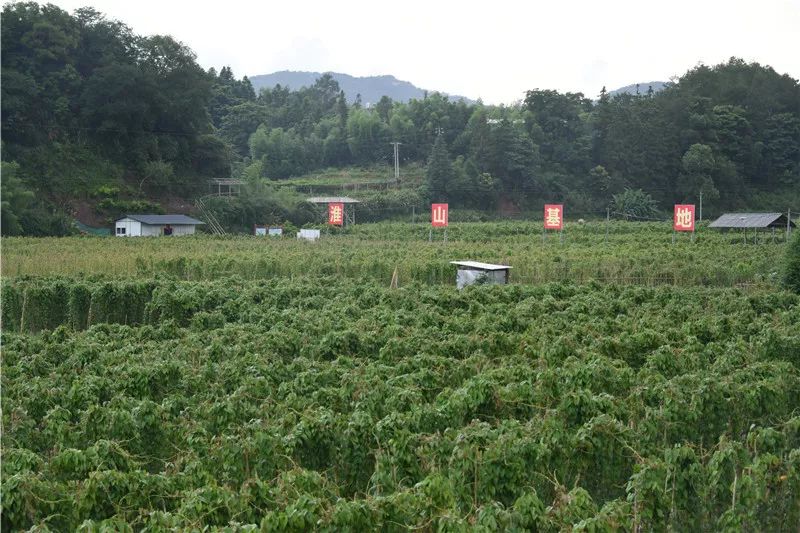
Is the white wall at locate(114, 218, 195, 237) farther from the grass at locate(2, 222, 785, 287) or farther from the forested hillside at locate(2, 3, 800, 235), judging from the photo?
the grass at locate(2, 222, 785, 287)

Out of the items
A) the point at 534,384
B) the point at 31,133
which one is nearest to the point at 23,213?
the point at 31,133

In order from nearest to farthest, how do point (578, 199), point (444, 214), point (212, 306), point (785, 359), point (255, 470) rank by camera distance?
point (255, 470) < point (785, 359) < point (212, 306) < point (444, 214) < point (578, 199)

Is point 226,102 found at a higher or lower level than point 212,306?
higher

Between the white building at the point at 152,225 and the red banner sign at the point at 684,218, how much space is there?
24977mm

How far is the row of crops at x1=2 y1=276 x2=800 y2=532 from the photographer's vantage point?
737 cm

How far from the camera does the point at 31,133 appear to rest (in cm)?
4916

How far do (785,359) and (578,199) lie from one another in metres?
56.1

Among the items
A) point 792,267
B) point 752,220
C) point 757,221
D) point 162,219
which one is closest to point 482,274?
point 792,267

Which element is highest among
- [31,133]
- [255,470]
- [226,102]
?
[226,102]

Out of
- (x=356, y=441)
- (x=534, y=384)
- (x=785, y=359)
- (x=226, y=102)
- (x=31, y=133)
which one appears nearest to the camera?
(x=356, y=441)

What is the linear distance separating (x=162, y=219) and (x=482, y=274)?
27468 mm

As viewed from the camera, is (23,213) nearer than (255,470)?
No

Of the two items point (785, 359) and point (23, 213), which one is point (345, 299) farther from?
point (23, 213)

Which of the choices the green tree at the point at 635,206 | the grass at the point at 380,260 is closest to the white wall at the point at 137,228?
the grass at the point at 380,260
